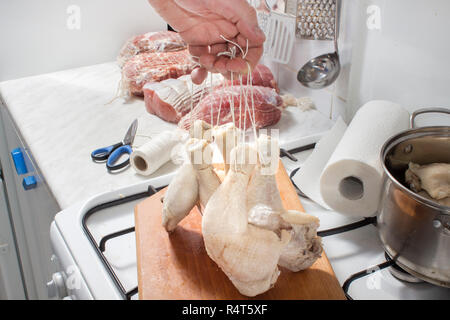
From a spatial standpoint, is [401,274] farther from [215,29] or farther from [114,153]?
[114,153]

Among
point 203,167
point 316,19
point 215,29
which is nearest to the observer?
point 203,167

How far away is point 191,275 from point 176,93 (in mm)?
714

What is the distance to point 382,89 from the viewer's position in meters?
0.97

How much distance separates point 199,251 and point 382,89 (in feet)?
1.87

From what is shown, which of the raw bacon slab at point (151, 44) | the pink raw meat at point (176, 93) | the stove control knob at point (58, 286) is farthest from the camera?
the raw bacon slab at point (151, 44)

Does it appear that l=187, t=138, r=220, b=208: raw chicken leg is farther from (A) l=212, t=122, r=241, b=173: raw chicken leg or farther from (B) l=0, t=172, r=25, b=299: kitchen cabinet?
(B) l=0, t=172, r=25, b=299: kitchen cabinet

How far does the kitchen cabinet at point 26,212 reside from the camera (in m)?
1.18

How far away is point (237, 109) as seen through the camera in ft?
3.76

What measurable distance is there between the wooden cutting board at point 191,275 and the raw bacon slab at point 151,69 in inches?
29.6

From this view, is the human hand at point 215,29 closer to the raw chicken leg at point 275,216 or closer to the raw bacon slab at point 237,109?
the raw bacon slab at point 237,109

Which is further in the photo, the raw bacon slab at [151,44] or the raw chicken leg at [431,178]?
the raw bacon slab at [151,44]

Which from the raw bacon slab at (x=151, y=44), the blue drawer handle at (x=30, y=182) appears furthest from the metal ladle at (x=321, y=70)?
the blue drawer handle at (x=30, y=182)

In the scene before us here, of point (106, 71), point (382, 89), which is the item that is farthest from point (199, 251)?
point (106, 71)

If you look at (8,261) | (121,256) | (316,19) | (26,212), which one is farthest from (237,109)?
(8,261)
